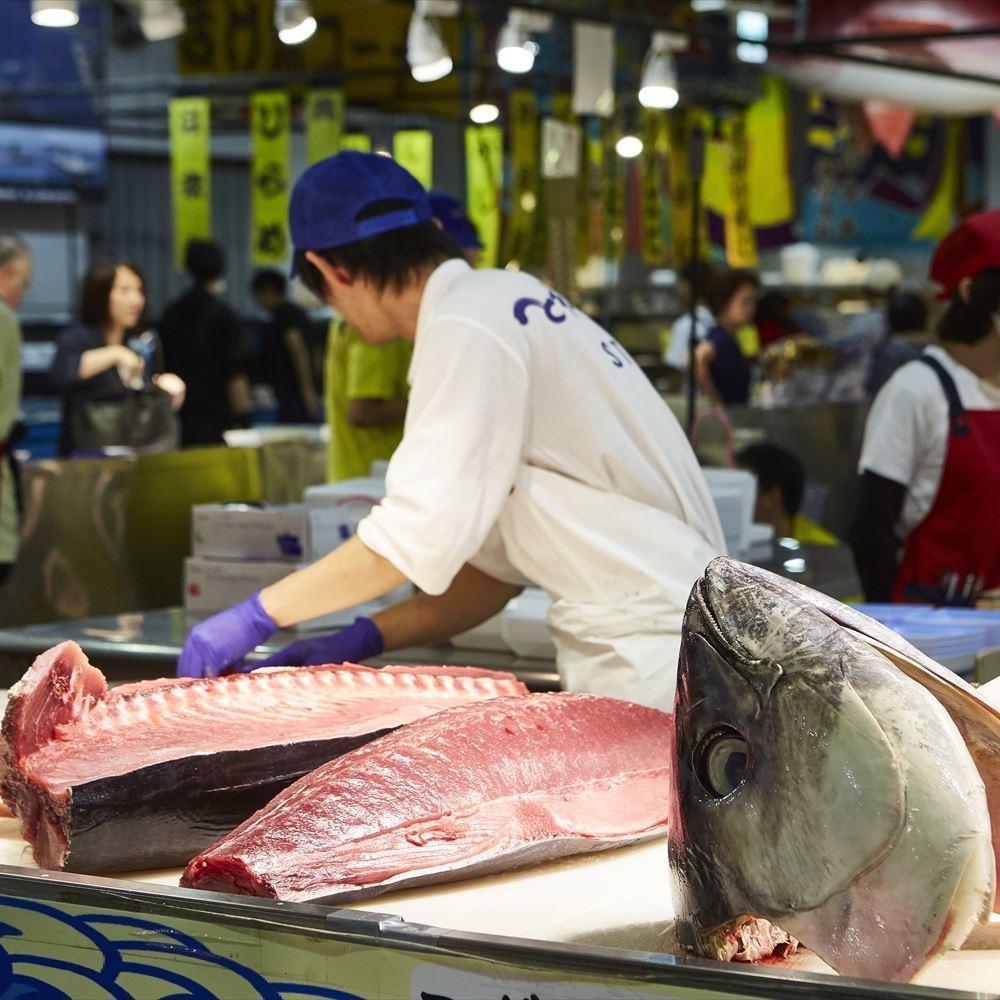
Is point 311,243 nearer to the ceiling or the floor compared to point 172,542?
nearer to the ceiling

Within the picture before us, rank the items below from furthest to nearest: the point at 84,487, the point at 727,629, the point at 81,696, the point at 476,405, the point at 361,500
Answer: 1. the point at 84,487
2. the point at 361,500
3. the point at 476,405
4. the point at 81,696
5. the point at 727,629

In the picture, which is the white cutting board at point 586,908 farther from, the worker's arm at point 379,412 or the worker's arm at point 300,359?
the worker's arm at point 300,359

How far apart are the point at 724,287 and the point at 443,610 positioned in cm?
613

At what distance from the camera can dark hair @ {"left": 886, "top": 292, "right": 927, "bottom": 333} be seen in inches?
311

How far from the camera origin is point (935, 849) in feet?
4.25

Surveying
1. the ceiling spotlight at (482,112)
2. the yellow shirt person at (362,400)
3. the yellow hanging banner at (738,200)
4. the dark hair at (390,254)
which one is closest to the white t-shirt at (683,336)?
the yellow hanging banner at (738,200)

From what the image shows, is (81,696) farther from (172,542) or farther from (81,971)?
(172,542)

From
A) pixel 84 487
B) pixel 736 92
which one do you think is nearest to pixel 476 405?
pixel 84 487

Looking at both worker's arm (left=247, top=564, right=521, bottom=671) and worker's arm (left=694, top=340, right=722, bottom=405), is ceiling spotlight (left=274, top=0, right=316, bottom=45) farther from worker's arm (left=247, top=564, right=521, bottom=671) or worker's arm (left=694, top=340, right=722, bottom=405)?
worker's arm (left=694, top=340, right=722, bottom=405)

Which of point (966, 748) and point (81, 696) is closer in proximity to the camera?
point (966, 748)

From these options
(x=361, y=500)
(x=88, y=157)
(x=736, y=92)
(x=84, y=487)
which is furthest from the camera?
(x=88, y=157)

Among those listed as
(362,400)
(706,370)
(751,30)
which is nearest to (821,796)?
(362,400)

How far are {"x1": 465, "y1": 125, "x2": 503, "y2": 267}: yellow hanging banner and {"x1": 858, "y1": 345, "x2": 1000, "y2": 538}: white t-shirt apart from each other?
20.0 ft

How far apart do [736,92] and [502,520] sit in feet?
35.3
